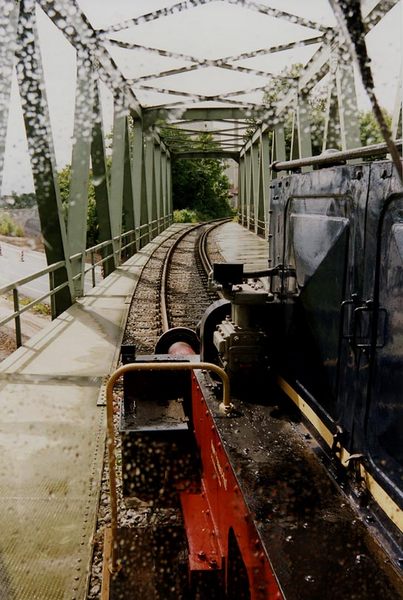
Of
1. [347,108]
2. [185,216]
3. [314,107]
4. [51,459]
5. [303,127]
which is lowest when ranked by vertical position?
[51,459]

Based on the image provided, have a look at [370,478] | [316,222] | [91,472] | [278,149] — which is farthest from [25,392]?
[278,149]

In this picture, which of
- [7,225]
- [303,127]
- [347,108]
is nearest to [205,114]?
[7,225]

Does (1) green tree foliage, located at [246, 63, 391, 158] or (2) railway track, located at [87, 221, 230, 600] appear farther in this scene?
(1) green tree foliage, located at [246, 63, 391, 158]

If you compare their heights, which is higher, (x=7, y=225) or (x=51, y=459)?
(x=7, y=225)

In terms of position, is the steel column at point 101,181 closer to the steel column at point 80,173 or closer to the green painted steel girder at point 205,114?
the steel column at point 80,173

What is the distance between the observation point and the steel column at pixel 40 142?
679 centimetres

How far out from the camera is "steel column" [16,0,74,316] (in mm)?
6793

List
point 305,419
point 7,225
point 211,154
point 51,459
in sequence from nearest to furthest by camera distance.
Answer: point 305,419 < point 51,459 < point 7,225 < point 211,154

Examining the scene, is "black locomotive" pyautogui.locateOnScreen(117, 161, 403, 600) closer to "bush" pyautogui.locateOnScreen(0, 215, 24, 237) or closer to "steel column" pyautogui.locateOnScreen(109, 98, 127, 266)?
"bush" pyautogui.locateOnScreen(0, 215, 24, 237)

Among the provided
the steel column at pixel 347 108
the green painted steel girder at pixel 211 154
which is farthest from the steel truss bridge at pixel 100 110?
the green painted steel girder at pixel 211 154

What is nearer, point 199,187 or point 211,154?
point 211,154

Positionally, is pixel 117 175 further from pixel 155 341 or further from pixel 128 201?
pixel 155 341

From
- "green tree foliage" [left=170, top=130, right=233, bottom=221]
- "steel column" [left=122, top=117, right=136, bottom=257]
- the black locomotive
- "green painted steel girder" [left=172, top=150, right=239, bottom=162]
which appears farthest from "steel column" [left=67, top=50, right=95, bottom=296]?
"green tree foliage" [left=170, top=130, right=233, bottom=221]

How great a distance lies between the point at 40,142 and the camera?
744 cm
